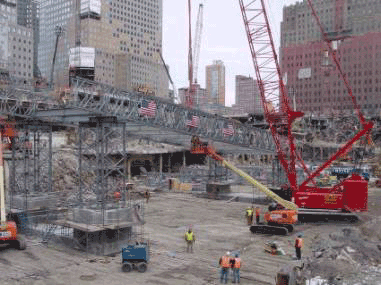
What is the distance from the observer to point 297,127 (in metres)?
148

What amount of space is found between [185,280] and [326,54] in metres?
170

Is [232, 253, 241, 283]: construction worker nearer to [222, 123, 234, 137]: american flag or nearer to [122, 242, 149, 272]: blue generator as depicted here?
[122, 242, 149, 272]: blue generator

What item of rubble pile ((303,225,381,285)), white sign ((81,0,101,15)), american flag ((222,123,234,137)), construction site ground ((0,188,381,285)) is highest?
white sign ((81,0,101,15))

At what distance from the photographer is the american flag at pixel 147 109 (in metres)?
31.7

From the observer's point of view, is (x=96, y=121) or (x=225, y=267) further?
(x=96, y=121)

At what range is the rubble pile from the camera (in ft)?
70.6

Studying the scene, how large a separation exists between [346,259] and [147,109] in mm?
15982

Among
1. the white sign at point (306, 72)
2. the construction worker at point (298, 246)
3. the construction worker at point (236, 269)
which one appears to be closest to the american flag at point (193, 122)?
the construction worker at point (298, 246)

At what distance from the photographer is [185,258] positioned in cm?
2680

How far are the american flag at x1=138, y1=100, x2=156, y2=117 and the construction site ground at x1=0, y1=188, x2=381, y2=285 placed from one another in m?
8.54

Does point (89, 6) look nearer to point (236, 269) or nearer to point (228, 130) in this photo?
point (228, 130)

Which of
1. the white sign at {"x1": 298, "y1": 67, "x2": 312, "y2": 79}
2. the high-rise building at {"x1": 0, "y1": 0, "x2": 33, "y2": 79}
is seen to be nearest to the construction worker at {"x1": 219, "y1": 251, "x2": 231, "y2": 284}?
the high-rise building at {"x1": 0, "y1": 0, "x2": 33, "y2": 79}

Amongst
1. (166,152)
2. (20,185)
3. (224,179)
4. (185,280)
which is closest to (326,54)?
(166,152)

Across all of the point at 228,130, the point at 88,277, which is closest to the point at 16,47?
the point at 228,130
